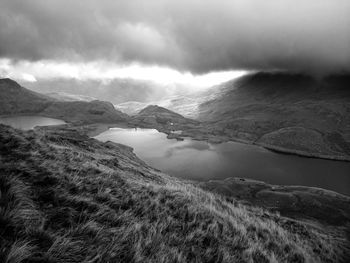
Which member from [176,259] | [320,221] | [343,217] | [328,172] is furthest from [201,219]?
[328,172]

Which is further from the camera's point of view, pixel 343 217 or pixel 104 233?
pixel 343 217

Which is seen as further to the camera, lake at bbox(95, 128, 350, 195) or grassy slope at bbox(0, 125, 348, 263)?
lake at bbox(95, 128, 350, 195)

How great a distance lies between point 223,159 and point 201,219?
17504 centimetres

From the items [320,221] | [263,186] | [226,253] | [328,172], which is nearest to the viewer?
[226,253]

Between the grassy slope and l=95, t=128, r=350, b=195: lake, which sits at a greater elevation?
the grassy slope

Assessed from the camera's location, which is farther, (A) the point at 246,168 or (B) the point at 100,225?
(A) the point at 246,168

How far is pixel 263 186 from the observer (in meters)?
105

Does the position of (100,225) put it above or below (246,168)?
above

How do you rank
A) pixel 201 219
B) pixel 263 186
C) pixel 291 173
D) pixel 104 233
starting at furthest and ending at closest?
1. pixel 291 173
2. pixel 263 186
3. pixel 201 219
4. pixel 104 233

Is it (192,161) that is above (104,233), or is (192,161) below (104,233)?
below

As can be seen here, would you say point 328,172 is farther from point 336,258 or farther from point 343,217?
point 336,258

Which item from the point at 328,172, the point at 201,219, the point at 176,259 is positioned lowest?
the point at 328,172

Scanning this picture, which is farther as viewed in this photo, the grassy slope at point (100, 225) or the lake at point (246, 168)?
the lake at point (246, 168)

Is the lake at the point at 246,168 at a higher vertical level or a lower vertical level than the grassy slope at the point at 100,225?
Result: lower
